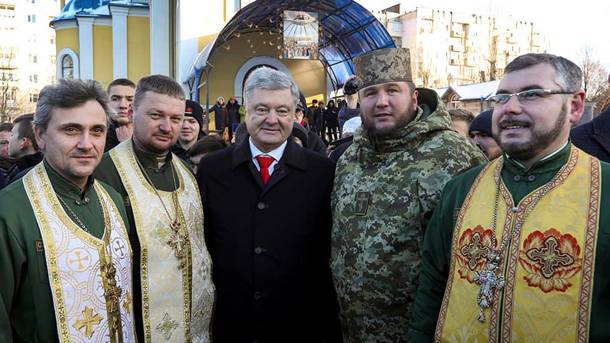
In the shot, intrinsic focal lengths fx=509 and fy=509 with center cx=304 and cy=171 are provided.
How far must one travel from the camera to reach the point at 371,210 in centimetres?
295

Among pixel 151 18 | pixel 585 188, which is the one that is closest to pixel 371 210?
pixel 585 188

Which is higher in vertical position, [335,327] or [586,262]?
[586,262]

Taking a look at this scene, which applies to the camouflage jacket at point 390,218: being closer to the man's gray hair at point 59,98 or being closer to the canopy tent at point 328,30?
the man's gray hair at point 59,98

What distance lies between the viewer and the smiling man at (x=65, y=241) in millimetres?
2146

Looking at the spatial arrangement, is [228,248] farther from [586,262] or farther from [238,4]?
[238,4]

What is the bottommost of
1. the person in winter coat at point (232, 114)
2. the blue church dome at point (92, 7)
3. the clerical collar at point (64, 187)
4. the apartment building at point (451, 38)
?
the clerical collar at point (64, 187)

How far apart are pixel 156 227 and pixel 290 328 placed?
1051 millimetres

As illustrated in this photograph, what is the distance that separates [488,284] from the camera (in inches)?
84.1

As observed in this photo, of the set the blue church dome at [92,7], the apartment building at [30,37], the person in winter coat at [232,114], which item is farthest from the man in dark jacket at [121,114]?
the apartment building at [30,37]

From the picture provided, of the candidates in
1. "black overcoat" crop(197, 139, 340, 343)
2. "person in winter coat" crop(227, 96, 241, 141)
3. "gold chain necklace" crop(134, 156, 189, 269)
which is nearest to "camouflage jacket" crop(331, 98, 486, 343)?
"black overcoat" crop(197, 139, 340, 343)

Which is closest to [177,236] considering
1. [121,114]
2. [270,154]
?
[270,154]

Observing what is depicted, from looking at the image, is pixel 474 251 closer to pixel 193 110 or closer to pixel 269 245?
pixel 269 245

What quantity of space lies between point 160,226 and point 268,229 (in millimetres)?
649

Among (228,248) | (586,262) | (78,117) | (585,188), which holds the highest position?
(78,117)
